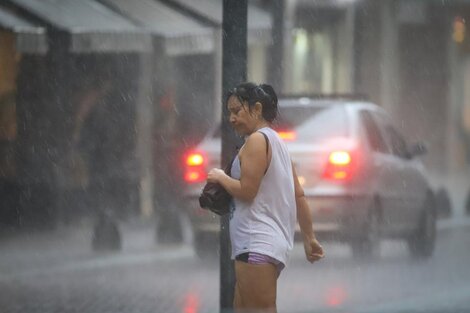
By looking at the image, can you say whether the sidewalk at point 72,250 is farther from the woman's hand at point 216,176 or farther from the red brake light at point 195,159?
the woman's hand at point 216,176

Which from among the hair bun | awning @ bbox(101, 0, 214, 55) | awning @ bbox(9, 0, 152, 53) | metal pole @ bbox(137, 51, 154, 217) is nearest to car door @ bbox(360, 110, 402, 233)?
awning @ bbox(101, 0, 214, 55)

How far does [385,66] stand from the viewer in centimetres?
1122

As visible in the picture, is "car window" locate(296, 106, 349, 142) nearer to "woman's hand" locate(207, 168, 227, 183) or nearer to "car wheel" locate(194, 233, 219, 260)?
"car wheel" locate(194, 233, 219, 260)

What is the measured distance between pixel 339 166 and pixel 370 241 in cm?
Result: 73

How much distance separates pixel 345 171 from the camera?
10531 mm

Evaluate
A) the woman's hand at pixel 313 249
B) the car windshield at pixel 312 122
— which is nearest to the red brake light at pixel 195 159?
the car windshield at pixel 312 122

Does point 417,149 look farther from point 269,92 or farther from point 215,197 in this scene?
point 215,197

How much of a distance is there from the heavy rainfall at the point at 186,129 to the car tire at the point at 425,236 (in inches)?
0.7

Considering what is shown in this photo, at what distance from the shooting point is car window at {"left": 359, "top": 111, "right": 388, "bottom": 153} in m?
10.9

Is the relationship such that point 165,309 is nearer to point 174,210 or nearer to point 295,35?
point 174,210

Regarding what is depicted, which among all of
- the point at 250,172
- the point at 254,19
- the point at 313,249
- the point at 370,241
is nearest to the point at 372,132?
the point at 370,241

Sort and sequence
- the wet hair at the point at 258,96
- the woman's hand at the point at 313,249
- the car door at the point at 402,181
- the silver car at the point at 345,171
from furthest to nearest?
the car door at the point at 402,181 < the silver car at the point at 345,171 < the woman's hand at the point at 313,249 < the wet hair at the point at 258,96

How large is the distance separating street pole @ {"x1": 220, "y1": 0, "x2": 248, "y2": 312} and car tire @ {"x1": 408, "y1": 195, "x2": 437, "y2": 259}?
4.19 meters

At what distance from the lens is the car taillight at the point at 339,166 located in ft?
34.3
